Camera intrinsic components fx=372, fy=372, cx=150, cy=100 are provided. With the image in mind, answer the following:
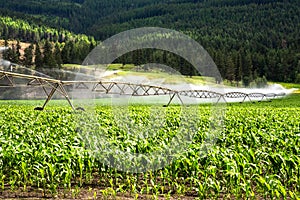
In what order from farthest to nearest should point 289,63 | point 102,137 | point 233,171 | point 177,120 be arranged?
point 289,63 < point 177,120 < point 102,137 < point 233,171

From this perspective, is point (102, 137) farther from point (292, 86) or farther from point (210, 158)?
point (292, 86)

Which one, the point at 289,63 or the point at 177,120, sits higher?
the point at 289,63

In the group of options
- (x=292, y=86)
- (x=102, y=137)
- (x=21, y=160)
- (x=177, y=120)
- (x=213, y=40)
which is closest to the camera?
(x=21, y=160)

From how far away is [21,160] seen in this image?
842 cm

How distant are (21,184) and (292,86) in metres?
114

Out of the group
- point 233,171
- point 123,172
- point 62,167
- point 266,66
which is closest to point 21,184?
point 62,167

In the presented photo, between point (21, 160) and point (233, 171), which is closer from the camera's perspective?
point (233, 171)

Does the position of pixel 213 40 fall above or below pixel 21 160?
above

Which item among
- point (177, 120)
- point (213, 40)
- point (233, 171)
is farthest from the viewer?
point (213, 40)

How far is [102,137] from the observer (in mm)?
12328

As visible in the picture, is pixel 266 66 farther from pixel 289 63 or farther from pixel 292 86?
pixel 292 86

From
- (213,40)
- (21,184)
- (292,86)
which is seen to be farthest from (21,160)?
(213,40)

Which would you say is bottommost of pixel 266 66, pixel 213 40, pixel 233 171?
pixel 233 171

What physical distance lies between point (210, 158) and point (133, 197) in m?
2.10
